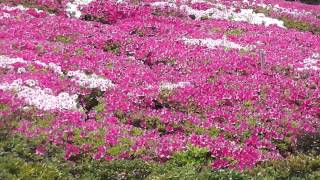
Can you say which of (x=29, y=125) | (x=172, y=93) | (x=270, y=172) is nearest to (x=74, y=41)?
(x=172, y=93)

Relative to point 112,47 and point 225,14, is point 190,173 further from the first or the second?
point 225,14

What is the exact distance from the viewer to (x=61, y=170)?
40.6 ft

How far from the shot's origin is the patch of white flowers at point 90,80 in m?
17.9

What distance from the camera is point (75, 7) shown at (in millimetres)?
29969

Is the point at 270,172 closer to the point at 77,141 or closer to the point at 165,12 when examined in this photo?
the point at 77,141

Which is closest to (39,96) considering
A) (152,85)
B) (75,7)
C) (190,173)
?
(152,85)

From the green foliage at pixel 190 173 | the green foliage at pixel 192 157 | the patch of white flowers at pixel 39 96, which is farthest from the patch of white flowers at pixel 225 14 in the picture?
the green foliage at pixel 190 173

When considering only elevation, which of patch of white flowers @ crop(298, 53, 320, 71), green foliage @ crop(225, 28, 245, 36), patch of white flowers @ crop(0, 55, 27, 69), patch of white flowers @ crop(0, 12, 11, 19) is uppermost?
patch of white flowers @ crop(0, 12, 11, 19)

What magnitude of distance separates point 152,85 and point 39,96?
14.5 ft

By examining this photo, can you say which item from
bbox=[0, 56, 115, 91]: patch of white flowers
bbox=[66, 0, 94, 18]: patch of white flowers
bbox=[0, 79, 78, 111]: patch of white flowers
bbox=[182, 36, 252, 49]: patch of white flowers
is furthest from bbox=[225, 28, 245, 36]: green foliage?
bbox=[0, 79, 78, 111]: patch of white flowers

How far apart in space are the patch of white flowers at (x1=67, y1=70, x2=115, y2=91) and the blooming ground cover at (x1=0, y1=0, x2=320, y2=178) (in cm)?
7

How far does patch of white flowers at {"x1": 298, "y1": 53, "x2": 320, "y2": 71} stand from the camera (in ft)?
70.4

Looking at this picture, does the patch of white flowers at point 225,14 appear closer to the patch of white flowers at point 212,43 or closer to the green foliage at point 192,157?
the patch of white flowers at point 212,43

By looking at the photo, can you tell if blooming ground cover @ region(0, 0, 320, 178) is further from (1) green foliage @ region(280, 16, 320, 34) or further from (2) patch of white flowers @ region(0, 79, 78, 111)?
(1) green foliage @ region(280, 16, 320, 34)
